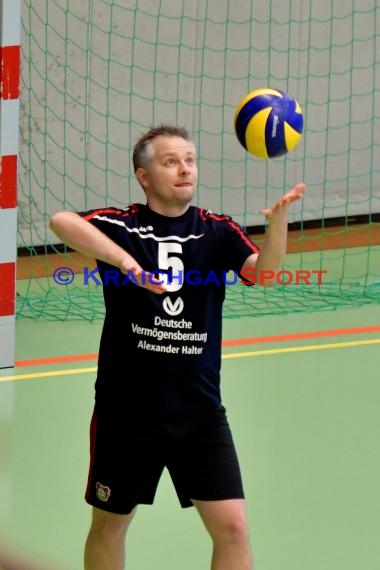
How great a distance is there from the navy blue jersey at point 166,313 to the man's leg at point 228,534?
334mm

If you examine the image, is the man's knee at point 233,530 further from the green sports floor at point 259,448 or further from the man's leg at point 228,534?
the green sports floor at point 259,448

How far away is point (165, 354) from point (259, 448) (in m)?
2.12

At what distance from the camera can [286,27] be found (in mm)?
10664

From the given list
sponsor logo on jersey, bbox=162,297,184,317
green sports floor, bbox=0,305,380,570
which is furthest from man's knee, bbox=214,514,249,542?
green sports floor, bbox=0,305,380,570

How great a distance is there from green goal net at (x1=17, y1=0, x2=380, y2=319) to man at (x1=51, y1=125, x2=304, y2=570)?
457 cm

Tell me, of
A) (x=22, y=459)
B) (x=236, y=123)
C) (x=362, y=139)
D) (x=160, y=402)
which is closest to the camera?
(x=160, y=402)

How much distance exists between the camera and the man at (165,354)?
375 centimetres

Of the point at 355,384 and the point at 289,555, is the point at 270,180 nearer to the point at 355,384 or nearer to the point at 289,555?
the point at 355,384

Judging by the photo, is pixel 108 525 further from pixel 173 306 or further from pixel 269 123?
pixel 269 123

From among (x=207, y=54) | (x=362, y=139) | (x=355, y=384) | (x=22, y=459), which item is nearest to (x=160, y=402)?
(x=22, y=459)

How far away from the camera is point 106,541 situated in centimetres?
386

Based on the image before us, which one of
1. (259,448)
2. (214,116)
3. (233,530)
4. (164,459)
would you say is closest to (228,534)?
(233,530)

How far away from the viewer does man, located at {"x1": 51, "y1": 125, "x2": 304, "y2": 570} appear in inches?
148

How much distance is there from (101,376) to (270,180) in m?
7.17
